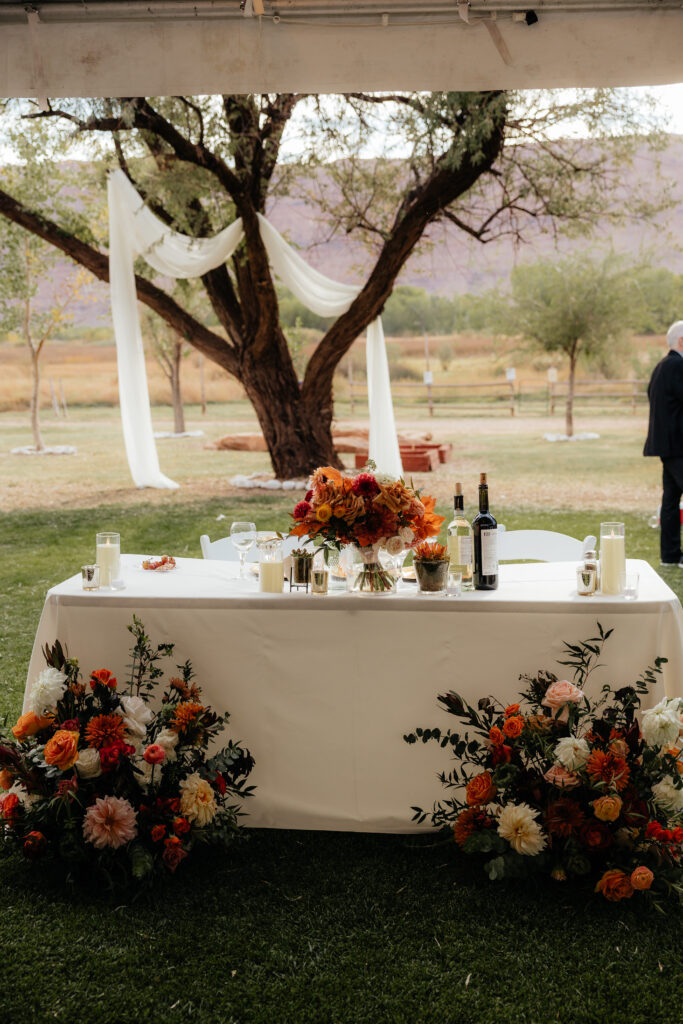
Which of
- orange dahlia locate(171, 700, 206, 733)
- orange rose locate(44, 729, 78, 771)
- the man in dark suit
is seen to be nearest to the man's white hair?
the man in dark suit

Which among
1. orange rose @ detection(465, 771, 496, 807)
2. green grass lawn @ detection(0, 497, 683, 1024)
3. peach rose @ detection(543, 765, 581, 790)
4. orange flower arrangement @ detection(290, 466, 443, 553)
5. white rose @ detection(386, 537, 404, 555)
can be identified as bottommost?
green grass lawn @ detection(0, 497, 683, 1024)

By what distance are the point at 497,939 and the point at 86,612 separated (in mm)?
1222

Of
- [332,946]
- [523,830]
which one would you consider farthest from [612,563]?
[332,946]

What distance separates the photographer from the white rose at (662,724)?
7.02 ft

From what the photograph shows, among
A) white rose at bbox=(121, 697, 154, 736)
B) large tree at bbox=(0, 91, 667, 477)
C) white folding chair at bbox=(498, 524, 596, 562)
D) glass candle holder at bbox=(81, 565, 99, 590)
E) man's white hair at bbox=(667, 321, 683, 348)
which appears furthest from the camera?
large tree at bbox=(0, 91, 667, 477)

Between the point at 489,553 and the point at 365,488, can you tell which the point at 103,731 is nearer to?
the point at 365,488

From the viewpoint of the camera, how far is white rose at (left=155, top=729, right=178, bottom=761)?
2273 mm

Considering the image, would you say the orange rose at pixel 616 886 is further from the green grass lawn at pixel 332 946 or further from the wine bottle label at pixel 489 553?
the wine bottle label at pixel 489 553

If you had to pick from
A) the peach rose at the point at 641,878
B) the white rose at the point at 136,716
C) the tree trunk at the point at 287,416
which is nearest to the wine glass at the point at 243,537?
the white rose at the point at 136,716

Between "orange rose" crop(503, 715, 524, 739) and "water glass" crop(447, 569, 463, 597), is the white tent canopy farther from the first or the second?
"orange rose" crop(503, 715, 524, 739)

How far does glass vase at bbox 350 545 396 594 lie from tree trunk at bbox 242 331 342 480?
7.17m

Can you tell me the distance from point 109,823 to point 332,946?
571 mm

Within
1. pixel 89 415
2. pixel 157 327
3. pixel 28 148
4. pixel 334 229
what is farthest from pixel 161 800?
pixel 89 415

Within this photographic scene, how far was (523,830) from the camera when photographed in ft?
7.14
